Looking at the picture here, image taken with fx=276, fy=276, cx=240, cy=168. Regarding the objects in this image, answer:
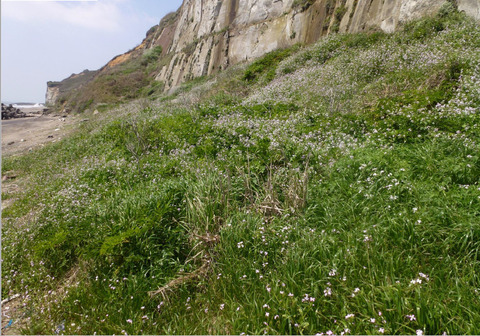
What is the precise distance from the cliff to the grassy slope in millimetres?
7844

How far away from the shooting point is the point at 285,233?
358 cm

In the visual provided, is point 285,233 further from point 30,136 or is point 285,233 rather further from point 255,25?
point 30,136

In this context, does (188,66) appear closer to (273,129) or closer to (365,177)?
(273,129)

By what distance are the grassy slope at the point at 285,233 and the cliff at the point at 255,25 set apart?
784 centimetres

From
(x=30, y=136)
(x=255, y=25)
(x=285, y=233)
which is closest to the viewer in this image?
(x=285, y=233)

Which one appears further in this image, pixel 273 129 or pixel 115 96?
pixel 115 96

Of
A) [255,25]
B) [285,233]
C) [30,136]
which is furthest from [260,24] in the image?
[285,233]

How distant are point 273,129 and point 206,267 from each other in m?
4.63

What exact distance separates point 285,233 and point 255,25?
87.7 feet

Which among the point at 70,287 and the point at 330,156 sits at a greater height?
the point at 330,156

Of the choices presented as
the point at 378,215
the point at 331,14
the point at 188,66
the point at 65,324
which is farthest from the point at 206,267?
the point at 188,66

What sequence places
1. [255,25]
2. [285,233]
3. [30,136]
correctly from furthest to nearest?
1. [255,25]
2. [30,136]
3. [285,233]

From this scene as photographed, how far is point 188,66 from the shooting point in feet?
110

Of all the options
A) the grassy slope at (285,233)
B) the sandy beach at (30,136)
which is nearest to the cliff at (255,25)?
the grassy slope at (285,233)
